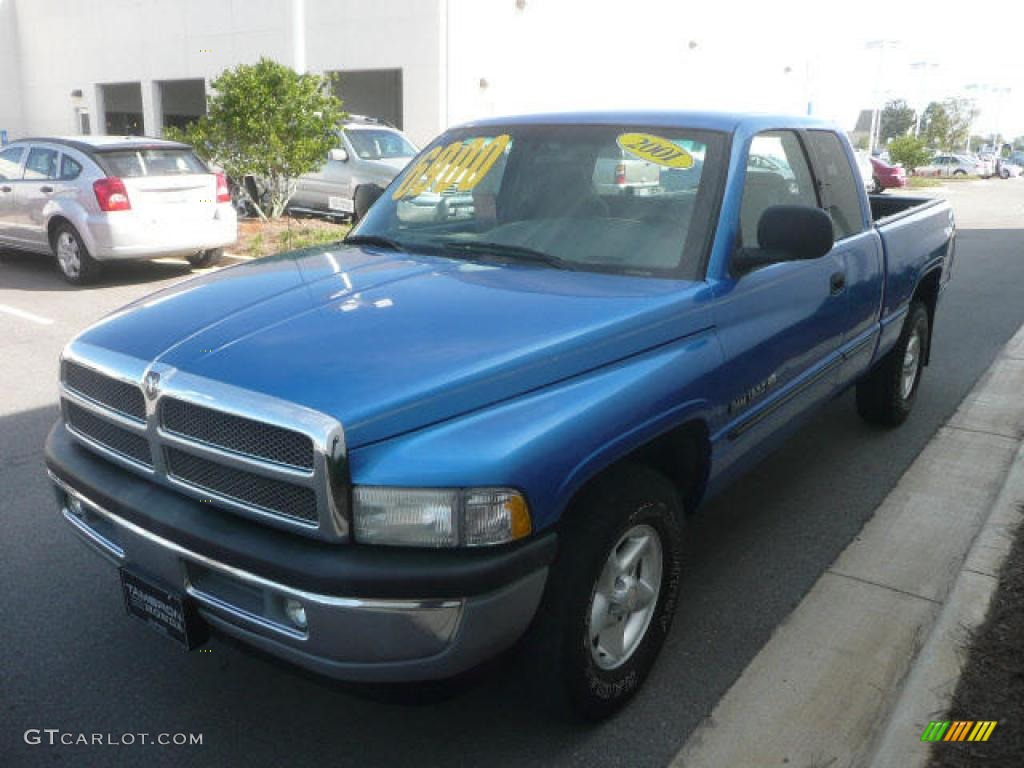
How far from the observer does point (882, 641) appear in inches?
128

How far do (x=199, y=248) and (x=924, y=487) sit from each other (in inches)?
319

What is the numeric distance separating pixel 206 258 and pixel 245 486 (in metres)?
9.28

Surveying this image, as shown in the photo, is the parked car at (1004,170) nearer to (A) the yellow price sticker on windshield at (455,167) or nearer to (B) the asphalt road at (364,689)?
(B) the asphalt road at (364,689)

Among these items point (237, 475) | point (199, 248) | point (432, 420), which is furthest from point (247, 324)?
point (199, 248)

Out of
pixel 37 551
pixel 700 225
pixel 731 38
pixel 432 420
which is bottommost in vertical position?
pixel 37 551

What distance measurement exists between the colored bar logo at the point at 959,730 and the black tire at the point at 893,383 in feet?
9.33

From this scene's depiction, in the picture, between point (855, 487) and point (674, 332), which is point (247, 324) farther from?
point (855, 487)

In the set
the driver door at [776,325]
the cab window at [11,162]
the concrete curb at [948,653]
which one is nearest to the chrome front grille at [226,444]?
the driver door at [776,325]

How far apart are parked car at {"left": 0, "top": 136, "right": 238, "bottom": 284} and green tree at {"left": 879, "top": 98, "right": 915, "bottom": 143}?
115 m

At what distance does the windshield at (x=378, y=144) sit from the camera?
14.6 metres

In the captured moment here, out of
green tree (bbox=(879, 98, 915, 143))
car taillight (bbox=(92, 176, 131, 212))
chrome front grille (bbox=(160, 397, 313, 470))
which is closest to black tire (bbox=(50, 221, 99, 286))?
car taillight (bbox=(92, 176, 131, 212))

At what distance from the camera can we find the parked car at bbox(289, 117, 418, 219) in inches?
557

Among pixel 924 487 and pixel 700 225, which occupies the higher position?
pixel 700 225

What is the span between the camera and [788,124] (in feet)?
13.2
